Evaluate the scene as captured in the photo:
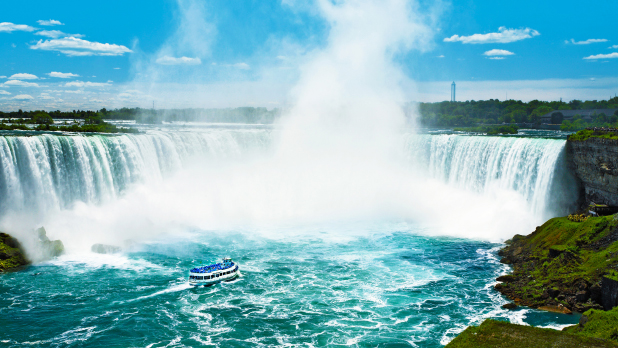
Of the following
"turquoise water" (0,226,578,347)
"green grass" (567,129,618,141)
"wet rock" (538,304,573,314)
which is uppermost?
"green grass" (567,129,618,141)

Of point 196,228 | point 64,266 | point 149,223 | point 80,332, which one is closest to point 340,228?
point 196,228

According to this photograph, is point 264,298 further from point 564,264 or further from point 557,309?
point 564,264

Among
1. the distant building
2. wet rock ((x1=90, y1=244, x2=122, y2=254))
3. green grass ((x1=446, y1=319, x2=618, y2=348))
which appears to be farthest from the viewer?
the distant building

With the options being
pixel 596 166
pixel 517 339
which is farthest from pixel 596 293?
pixel 596 166

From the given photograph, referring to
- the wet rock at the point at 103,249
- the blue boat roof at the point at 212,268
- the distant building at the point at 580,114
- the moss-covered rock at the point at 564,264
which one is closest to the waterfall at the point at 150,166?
the wet rock at the point at 103,249

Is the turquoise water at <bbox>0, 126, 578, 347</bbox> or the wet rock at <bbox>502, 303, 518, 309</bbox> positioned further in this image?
the wet rock at <bbox>502, 303, 518, 309</bbox>

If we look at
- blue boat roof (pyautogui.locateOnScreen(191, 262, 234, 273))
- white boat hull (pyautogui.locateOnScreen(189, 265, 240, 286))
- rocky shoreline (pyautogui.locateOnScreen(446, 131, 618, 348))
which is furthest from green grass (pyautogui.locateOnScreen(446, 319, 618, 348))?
blue boat roof (pyautogui.locateOnScreen(191, 262, 234, 273))

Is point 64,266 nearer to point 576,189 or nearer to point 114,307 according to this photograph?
point 114,307

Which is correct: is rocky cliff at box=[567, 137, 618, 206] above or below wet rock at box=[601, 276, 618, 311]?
above

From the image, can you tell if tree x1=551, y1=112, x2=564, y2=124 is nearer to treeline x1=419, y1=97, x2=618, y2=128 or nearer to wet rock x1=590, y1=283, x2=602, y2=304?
treeline x1=419, y1=97, x2=618, y2=128

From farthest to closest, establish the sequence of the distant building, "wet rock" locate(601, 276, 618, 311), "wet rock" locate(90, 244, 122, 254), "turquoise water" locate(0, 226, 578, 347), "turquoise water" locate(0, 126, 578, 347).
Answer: the distant building < "wet rock" locate(90, 244, 122, 254) < "turquoise water" locate(0, 126, 578, 347) < "wet rock" locate(601, 276, 618, 311) < "turquoise water" locate(0, 226, 578, 347)
